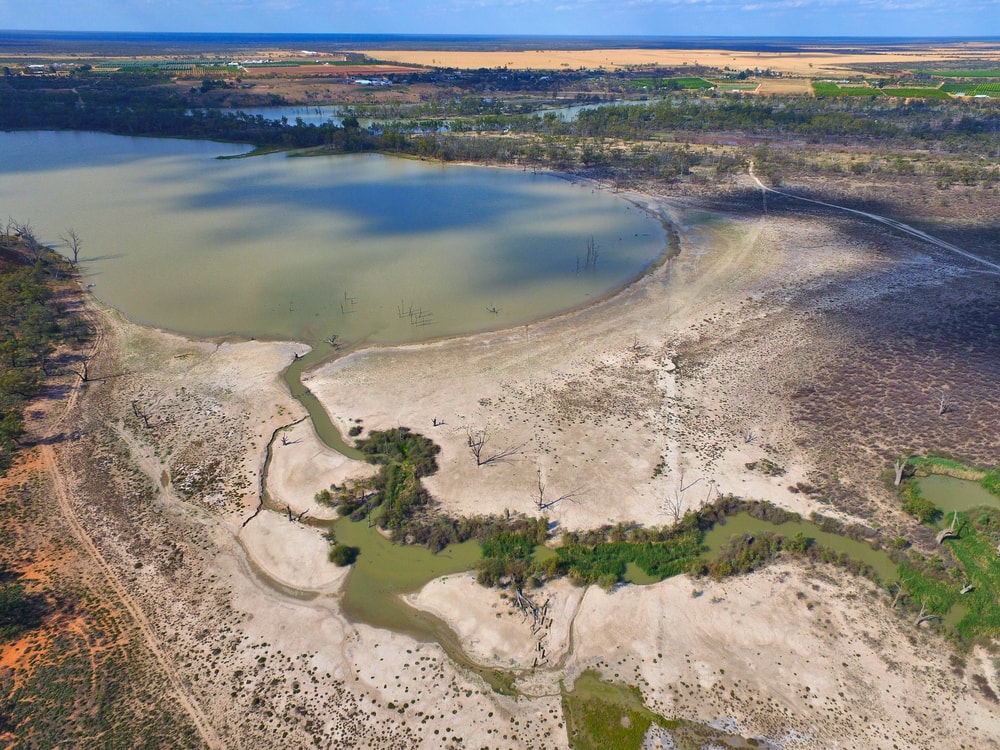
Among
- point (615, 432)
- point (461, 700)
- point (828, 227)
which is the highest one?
point (828, 227)

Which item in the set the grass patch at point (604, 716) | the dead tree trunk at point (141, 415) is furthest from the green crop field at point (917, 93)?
the dead tree trunk at point (141, 415)

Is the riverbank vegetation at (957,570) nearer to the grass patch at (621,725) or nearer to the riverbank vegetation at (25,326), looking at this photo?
the grass patch at (621,725)

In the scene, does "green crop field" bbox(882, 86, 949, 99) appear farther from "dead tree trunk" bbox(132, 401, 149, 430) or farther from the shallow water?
"dead tree trunk" bbox(132, 401, 149, 430)

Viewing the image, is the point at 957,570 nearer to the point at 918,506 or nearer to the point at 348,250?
the point at 918,506

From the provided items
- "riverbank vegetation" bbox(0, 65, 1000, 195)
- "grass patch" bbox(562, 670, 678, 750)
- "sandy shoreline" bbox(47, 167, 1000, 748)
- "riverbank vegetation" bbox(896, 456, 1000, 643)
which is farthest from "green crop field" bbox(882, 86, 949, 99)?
"grass patch" bbox(562, 670, 678, 750)

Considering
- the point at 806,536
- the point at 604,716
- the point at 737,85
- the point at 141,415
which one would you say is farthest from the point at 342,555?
the point at 737,85

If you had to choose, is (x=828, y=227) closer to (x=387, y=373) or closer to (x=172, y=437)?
(x=387, y=373)

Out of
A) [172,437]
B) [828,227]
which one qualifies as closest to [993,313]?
[828,227]
